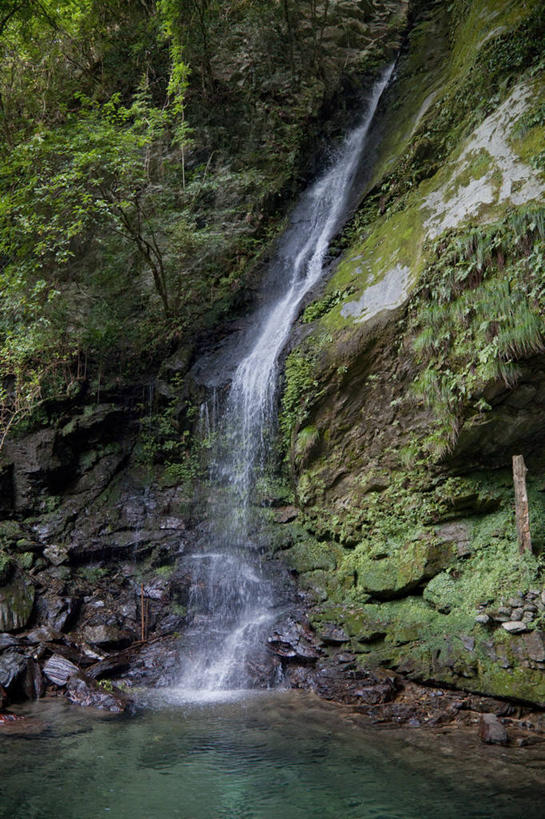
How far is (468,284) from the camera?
7359 mm

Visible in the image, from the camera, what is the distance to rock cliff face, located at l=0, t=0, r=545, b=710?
663 centimetres

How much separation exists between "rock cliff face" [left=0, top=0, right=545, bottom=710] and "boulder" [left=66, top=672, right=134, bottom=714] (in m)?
0.04

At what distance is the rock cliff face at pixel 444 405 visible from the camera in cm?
646

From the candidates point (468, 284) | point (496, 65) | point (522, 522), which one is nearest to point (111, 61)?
point (496, 65)

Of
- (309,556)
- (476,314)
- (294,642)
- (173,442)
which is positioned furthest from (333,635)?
(173,442)

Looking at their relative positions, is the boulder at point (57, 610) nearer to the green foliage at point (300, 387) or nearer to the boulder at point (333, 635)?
the boulder at point (333, 635)

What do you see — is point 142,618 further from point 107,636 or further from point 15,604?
point 15,604

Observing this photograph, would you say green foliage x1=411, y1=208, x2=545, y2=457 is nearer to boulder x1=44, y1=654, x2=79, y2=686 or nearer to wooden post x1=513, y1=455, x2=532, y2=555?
wooden post x1=513, y1=455, x2=532, y2=555

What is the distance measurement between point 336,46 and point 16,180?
1266 cm

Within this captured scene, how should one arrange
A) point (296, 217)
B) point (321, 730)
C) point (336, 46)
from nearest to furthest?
point (321, 730) → point (296, 217) → point (336, 46)

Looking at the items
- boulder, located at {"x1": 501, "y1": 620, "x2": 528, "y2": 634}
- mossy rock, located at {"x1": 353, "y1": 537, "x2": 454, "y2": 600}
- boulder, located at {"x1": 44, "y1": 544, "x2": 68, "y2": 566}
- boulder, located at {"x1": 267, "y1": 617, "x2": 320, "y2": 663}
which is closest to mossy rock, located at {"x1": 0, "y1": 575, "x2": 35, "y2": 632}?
boulder, located at {"x1": 44, "y1": 544, "x2": 68, "y2": 566}

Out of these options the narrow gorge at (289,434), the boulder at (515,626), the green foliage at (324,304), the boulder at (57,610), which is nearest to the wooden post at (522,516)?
the narrow gorge at (289,434)

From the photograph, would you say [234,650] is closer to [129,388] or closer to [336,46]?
[129,388]

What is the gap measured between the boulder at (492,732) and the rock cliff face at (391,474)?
1.49 ft
